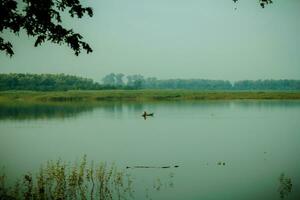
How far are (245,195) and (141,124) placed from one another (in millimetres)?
31162

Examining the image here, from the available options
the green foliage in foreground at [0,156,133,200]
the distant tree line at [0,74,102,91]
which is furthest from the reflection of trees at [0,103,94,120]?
the distant tree line at [0,74,102,91]

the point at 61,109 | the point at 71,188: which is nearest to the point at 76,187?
the point at 71,188

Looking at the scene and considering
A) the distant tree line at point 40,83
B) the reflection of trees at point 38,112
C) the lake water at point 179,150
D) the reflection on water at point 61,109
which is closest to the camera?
the lake water at point 179,150

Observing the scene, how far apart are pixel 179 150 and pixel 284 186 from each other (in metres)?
11.2

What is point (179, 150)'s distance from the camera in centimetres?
2936

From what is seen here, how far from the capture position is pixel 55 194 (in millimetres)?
15391

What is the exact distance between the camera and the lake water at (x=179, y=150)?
760 inches

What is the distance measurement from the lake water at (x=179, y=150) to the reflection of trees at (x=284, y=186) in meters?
0.21

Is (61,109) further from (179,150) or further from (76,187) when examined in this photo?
(76,187)

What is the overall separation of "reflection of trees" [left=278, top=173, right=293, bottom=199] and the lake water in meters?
0.21

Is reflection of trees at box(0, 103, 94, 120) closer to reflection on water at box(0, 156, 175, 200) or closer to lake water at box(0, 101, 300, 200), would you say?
lake water at box(0, 101, 300, 200)

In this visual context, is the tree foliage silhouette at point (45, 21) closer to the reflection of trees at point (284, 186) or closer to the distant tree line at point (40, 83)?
the reflection of trees at point (284, 186)

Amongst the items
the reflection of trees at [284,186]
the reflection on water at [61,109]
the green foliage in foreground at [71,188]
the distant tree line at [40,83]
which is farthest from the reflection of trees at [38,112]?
the distant tree line at [40,83]

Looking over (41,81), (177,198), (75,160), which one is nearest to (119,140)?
(75,160)
